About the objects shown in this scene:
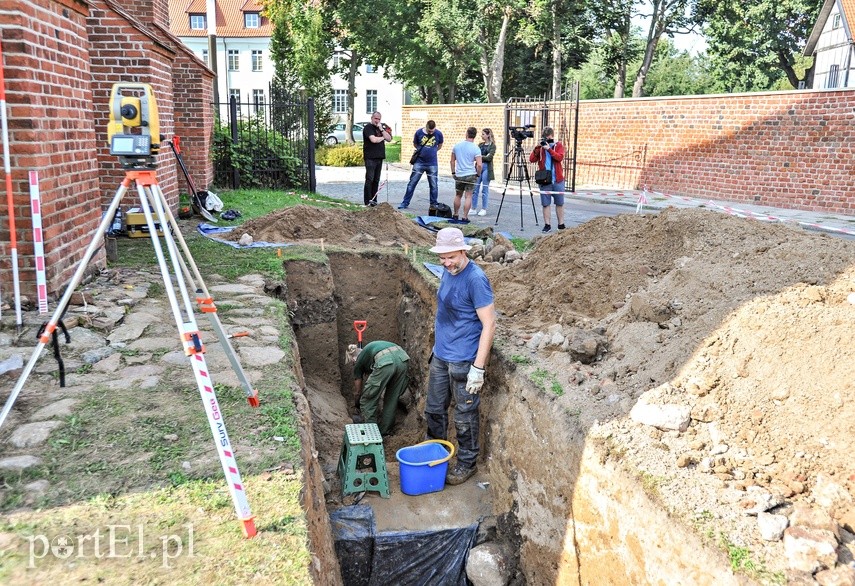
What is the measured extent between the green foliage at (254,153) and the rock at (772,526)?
1373 centimetres

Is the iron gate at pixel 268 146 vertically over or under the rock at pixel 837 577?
over

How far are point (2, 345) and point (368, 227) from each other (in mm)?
6336

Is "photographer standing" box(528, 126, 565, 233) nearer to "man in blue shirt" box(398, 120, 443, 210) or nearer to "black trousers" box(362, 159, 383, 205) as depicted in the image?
"man in blue shirt" box(398, 120, 443, 210)

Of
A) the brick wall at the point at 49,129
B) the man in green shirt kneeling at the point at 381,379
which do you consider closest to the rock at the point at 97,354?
the brick wall at the point at 49,129

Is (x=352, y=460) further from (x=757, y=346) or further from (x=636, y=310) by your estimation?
(x=757, y=346)

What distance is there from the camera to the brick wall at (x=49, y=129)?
5.10 metres

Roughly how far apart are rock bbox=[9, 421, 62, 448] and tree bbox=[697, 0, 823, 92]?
105ft

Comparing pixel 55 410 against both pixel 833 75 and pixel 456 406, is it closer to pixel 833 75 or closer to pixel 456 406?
pixel 456 406

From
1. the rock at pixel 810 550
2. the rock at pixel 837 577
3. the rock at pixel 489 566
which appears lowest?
the rock at pixel 489 566

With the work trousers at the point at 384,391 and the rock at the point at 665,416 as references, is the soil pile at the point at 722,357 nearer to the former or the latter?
the rock at the point at 665,416

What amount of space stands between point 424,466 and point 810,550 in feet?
9.52

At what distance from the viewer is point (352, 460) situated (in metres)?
5.05

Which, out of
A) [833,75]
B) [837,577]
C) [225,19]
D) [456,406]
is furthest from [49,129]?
[225,19]

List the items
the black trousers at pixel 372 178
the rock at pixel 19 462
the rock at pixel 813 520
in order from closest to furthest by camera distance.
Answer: the rock at pixel 813 520
the rock at pixel 19 462
the black trousers at pixel 372 178
